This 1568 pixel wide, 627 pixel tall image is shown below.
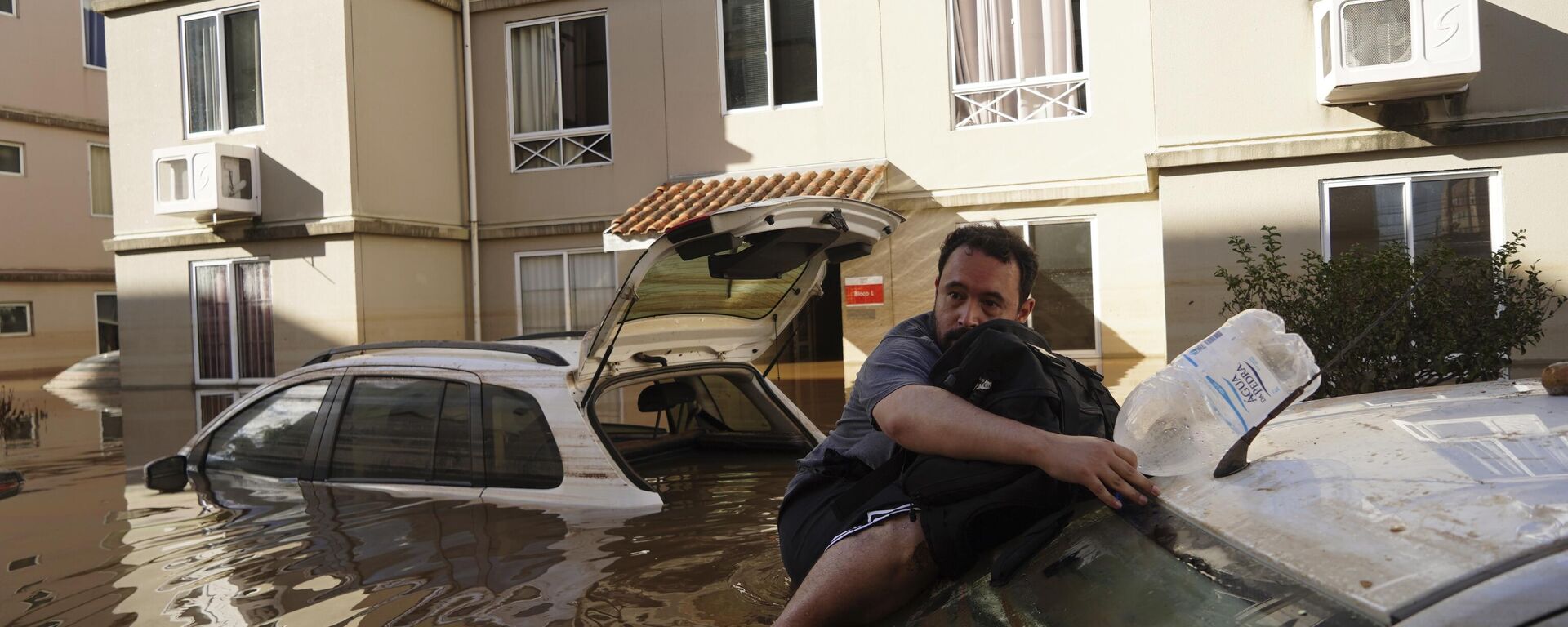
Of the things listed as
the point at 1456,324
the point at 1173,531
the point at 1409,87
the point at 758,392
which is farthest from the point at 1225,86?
the point at 1173,531

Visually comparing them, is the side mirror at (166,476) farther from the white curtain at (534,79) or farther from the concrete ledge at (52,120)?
the concrete ledge at (52,120)

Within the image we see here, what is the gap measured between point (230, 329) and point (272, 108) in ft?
9.93

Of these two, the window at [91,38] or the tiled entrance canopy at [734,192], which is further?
the window at [91,38]

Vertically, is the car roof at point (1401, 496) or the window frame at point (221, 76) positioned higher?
the window frame at point (221, 76)

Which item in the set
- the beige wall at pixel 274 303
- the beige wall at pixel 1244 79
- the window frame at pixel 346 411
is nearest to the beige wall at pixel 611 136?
the beige wall at pixel 274 303

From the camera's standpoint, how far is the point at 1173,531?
188 centimetres

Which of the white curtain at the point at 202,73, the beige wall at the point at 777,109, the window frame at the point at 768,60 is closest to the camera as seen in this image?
the beige wall at the point at 777,109

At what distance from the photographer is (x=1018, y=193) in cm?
1227

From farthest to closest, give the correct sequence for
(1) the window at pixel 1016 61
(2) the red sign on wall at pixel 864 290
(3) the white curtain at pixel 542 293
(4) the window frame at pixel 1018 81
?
(3) the white curtain at pixel 542 293 → (2) the red sign on wall at pixel 864 290 → (1) the window at pixel 1016 61 → (4) the window frame at pixel 1018 81

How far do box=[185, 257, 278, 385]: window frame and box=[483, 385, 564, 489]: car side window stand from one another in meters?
11.1

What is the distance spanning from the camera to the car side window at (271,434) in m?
5.43

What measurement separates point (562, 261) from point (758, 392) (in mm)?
9252

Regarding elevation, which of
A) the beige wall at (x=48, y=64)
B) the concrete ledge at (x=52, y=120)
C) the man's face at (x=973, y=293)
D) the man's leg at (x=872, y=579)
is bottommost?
the man's leg at (x=872, y=579)

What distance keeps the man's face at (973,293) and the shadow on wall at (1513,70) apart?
867cm
